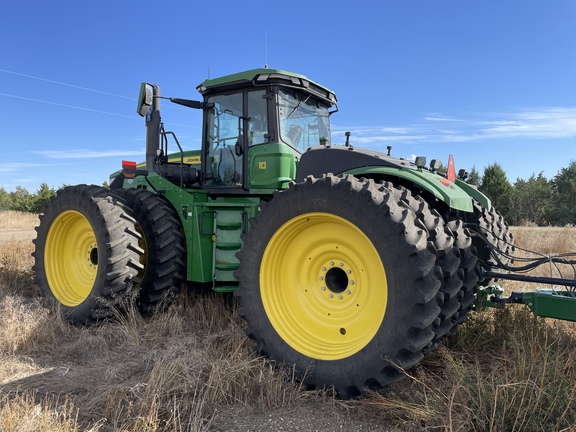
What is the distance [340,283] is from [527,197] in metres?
35.5

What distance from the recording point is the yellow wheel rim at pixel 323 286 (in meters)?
3.49

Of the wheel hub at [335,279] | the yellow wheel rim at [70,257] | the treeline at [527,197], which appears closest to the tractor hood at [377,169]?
the wheel hub at [335,279]

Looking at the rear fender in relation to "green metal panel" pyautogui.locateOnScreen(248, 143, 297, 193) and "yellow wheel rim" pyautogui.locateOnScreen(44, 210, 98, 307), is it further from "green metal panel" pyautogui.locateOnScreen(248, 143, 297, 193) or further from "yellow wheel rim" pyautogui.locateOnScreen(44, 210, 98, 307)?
"yellow wheel rim" pyautogui.locateOnScreen(44, 210, 98, 307)

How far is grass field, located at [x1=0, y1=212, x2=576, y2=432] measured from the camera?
271 centimetres

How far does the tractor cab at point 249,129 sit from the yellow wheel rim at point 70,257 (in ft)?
3.95

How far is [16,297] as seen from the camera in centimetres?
626

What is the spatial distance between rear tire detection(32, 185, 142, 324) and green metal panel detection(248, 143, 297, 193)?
156 cm

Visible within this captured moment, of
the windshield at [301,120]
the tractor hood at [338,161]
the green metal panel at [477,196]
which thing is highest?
the windshield at [301,120]

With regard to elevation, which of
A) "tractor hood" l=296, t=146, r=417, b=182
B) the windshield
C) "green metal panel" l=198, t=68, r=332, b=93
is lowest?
"tractor hood" l=296, t=146, r=417, b=182

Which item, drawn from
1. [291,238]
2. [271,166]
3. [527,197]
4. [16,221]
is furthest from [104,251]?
[527,197]

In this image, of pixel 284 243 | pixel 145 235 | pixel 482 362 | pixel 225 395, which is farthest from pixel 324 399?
pixel 145 235

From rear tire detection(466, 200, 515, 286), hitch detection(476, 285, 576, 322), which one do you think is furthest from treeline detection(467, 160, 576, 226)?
hitch detection(476, 285, 576, 322)

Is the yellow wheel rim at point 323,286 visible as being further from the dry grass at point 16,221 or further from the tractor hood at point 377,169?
the dry grass at point 16,221

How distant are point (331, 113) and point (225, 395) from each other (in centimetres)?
421
